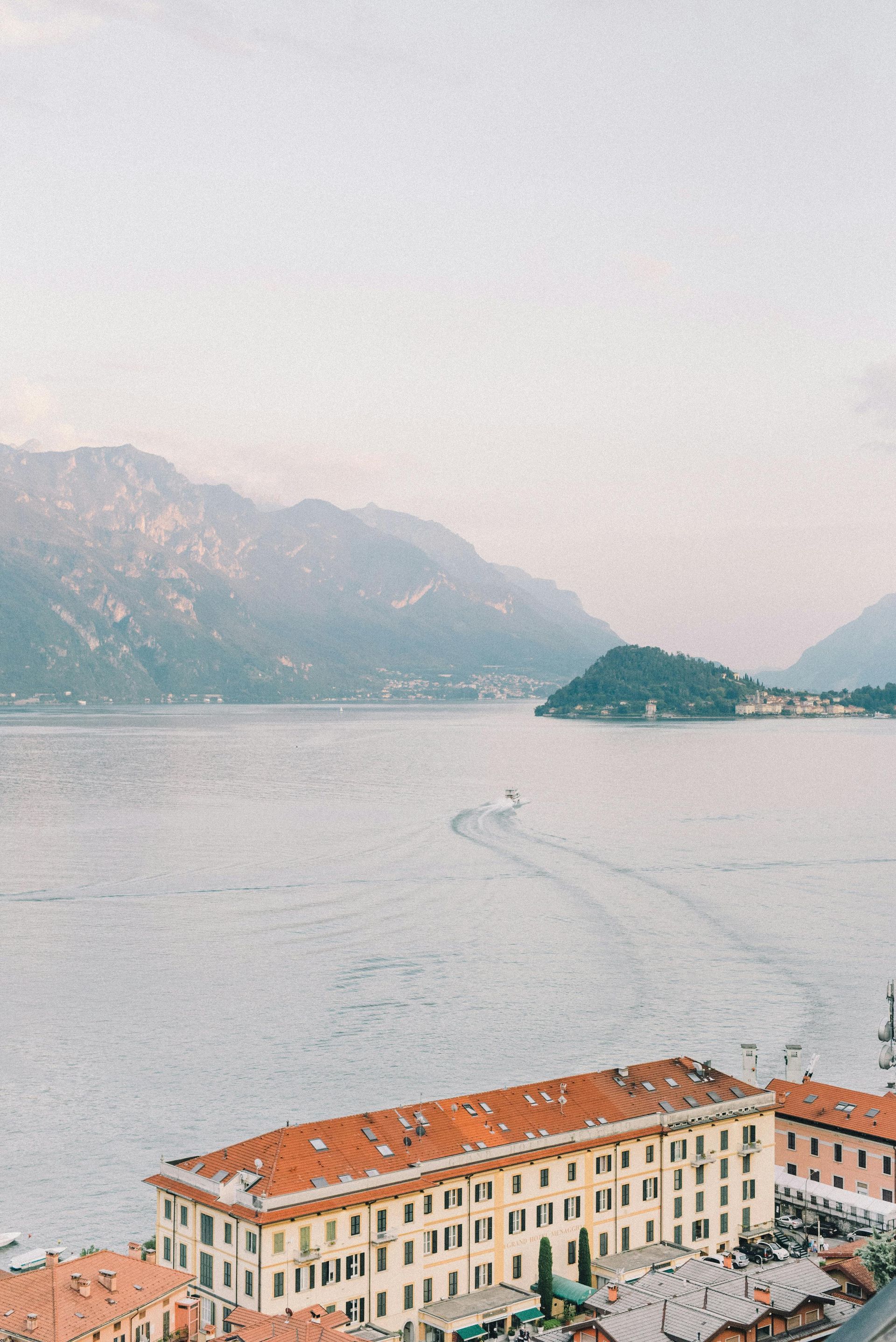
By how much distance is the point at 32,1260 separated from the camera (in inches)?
918

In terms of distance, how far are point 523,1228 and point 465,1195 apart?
182 centimetres

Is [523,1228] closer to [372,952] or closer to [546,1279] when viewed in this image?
[546,1279]

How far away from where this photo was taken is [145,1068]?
3428 centimetres

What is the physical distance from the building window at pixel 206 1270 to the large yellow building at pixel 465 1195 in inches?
1.3

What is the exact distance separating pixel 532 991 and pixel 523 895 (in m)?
15.5

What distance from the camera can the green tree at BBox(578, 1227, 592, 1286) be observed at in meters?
25.0

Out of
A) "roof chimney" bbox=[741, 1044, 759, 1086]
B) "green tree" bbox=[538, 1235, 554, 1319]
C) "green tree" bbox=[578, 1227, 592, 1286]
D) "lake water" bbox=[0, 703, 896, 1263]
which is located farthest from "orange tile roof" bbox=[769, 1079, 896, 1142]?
"green tree" bbox=[538, 1235, 554, 1319]

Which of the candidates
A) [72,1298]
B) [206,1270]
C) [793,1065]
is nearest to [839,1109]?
[793,1065]

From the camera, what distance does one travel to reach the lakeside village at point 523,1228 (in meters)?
20.7

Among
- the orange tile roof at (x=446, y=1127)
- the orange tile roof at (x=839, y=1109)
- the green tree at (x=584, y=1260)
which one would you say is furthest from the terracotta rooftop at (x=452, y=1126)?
the green tree at (x=584, y=1260)

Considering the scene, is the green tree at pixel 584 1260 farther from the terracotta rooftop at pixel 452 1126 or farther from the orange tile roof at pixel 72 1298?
the orange tile roof at pixel 72 1298

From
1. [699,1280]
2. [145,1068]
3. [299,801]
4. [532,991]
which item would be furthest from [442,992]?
[299,801]

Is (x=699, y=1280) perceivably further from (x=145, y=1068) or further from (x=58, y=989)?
(x=58, y=989)

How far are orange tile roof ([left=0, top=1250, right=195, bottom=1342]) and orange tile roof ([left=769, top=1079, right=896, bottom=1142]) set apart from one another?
1523cm
